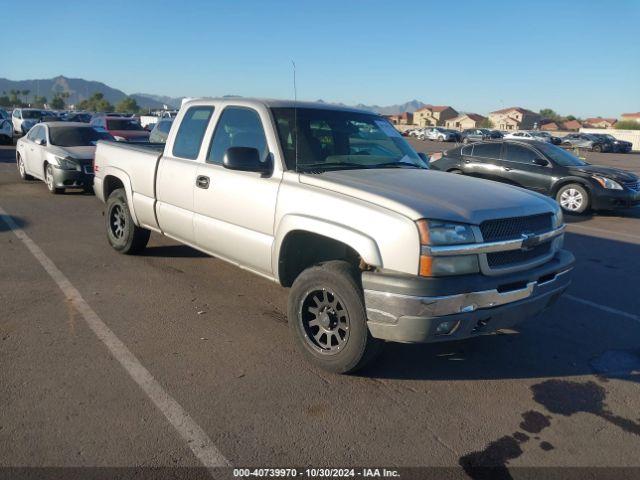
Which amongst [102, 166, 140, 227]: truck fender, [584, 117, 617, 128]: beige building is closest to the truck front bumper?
[102, 166, 140, 227]: truck fender

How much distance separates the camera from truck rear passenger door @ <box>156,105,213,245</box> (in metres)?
5.22

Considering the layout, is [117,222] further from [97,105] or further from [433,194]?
[97,105]

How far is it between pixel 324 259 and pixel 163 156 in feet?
7.80

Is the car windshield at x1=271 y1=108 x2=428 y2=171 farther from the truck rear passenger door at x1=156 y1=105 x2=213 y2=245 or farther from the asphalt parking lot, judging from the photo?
the asphalt parking lot

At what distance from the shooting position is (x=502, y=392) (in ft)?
12.2

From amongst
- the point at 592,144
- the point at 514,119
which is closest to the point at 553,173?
the point at 592,144

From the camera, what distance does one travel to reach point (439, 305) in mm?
3273

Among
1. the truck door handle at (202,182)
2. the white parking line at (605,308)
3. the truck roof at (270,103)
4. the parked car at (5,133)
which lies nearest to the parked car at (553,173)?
the white parking line at (605,308)

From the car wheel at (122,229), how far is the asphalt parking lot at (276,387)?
2.60 feet

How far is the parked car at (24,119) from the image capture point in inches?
1196

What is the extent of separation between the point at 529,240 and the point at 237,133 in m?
2.66

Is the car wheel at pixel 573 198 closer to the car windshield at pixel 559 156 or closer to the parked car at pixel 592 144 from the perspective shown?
the car windshield at pixel 559 156

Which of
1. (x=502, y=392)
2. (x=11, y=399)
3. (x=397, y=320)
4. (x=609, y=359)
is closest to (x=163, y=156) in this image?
(x=11, y=399)

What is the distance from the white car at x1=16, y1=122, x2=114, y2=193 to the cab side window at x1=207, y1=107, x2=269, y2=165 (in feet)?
24.2
